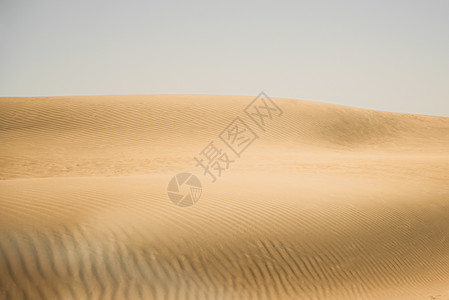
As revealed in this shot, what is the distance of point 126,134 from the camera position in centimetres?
2162

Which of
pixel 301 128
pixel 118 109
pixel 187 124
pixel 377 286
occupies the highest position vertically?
pixel 118 109

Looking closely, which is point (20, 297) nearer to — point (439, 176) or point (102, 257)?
point (102, 257)

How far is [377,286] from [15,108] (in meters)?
24.9

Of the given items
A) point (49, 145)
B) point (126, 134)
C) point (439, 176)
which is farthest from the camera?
point (126, 134)

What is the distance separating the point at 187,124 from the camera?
23.7 metres

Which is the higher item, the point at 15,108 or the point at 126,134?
the point at 15,108

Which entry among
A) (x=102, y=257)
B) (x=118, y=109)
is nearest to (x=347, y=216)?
(x=102, y=257)

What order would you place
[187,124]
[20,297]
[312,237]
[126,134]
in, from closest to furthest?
[20,297] < [312,237] < [126,134] < [187,124]

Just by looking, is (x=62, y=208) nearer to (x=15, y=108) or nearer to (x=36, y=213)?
(x=36, y=213)

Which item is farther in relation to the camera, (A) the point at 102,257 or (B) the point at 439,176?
(B) the point at 439,176

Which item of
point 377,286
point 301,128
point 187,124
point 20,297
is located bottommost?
point 377,286

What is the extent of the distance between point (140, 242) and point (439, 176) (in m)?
10.4

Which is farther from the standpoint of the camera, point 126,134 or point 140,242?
point 126,134

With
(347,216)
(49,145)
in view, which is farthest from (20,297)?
(49,145)
